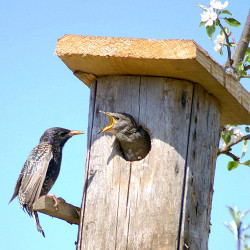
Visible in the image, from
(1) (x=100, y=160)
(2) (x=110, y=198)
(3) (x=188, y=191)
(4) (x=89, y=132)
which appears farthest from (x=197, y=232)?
(4) (x=89, y=132)

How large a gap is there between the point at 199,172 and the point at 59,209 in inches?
36.2

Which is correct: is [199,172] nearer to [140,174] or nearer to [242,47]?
[140,174]

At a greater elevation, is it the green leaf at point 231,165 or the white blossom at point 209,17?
the white blossom at point 209,17

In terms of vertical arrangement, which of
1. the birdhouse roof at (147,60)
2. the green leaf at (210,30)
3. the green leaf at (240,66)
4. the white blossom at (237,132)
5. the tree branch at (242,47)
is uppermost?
the green leaf at (210,30)

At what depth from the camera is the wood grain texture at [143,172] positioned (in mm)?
2822

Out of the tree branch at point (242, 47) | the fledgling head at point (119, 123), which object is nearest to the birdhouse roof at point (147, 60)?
the fledgling head at point (119, 123)

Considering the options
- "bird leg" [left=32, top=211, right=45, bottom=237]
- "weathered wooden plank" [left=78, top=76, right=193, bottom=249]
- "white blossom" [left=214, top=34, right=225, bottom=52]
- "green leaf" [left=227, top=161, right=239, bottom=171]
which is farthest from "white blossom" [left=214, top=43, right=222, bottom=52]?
"bird leg" [left=32, top=211, right=45, bottom=237]

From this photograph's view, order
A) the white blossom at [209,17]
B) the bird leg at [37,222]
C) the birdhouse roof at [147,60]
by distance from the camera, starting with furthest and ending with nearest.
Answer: the white blossom at [209,17] → the bird leg at [37,222] → the birdhouse roof at [147,60]

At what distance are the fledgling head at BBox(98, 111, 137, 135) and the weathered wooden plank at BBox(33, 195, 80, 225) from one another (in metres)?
0.55

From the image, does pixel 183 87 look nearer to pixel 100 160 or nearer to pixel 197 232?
pixel 100 160

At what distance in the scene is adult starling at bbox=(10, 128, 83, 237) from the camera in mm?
3471

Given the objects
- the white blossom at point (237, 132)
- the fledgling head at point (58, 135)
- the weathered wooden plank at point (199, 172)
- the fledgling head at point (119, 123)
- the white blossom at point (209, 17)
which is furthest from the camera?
the fledgling head at point (58, 135)

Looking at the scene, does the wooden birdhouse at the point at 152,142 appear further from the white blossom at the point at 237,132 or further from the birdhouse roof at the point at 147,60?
the white blossom at the point at 237,132

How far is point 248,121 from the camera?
373 cm
